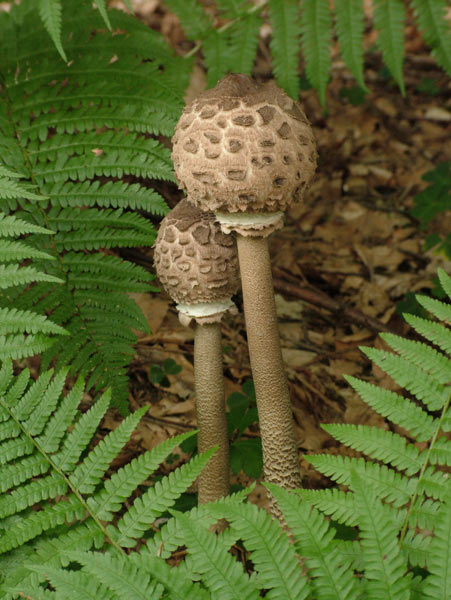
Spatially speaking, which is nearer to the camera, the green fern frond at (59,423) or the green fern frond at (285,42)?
the green fern frond at (59,423)

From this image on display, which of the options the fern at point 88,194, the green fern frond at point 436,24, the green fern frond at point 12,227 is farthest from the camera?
the green fern frond at point 436,24

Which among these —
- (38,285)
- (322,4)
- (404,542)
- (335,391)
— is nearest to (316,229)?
(335,391)

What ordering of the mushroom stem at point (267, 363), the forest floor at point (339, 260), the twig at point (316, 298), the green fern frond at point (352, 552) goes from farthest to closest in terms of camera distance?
1. the twig at point (316, 298)
2. the forest floor at point (339, 260)
3. the mushroom stem at point (267, 363)
4. the green fern frond at point (352, 552)

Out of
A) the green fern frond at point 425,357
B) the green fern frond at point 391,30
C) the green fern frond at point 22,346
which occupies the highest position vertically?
the green fern frond at point 391,30

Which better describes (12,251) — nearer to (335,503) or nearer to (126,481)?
(126,481)

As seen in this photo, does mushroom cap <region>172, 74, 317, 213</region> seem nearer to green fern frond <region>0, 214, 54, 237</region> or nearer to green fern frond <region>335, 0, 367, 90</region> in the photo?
green fern frond <region>0, 214, 54, 237</region>

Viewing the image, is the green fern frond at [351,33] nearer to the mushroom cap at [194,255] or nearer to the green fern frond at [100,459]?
the mushroom cap at [194,255]

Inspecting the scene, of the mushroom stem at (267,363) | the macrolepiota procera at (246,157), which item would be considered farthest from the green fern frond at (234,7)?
the mushroom stem at (267,363)
